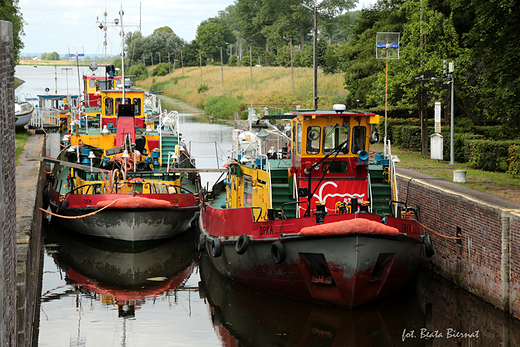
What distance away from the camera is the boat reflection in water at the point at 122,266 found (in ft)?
53.6

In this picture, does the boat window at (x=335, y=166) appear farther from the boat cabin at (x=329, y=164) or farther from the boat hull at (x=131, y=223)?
the boat hull at (x=131, y=223)

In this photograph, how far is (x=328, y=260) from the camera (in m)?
13.1

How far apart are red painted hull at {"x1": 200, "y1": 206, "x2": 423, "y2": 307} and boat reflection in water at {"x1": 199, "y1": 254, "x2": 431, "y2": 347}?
11.3 inches

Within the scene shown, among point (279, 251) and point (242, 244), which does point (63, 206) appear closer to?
point (242, 244)

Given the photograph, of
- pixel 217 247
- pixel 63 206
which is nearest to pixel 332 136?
pixel 217 247

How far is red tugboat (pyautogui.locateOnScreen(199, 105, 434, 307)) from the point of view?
12984 mm

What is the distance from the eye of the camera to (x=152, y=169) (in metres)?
22.3

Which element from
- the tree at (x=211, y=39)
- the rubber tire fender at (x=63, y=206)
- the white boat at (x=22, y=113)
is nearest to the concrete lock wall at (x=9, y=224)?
the rubber tire fender at (x=63, y=206)

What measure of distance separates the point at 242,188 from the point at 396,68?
1378 centimetres

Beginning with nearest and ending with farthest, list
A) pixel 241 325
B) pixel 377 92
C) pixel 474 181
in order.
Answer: pixel 241 325
pixel 474 181
pixel 377 92

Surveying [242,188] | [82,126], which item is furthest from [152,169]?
[82,126]

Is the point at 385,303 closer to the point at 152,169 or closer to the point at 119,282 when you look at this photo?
the point at 119,282

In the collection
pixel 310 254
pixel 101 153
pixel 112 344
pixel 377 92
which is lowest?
pixel 112 344

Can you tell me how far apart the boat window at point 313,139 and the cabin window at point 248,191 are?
2371mm
